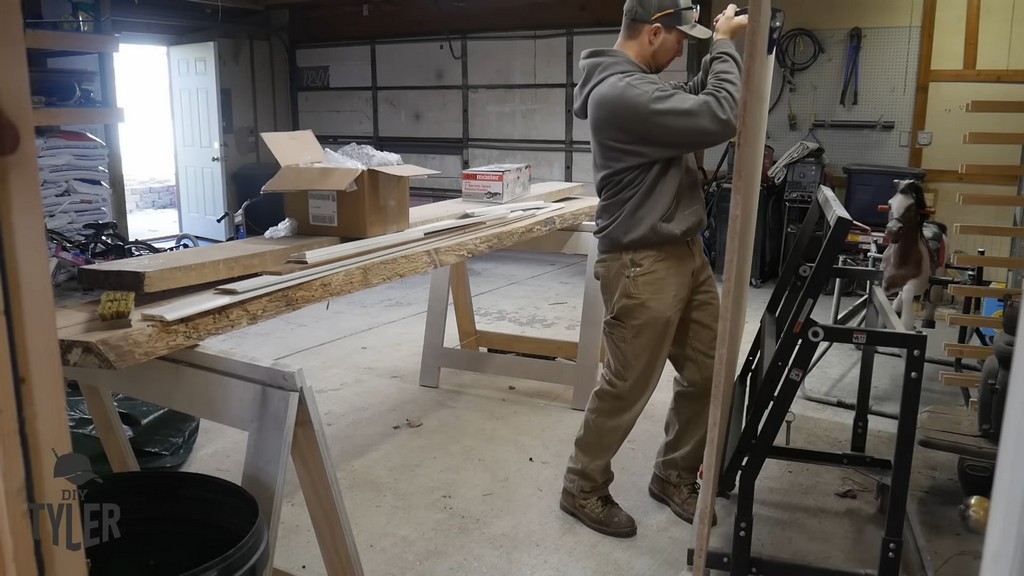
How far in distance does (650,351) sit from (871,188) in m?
4.28

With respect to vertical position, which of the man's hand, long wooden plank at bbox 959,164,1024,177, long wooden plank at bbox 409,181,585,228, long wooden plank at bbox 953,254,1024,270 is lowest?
long wooden plank at bbox 953,254,1024,270

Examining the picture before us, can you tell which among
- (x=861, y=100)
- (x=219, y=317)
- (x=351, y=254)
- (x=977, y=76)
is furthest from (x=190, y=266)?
(x=977, y=76)

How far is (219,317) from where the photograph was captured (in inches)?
70.3

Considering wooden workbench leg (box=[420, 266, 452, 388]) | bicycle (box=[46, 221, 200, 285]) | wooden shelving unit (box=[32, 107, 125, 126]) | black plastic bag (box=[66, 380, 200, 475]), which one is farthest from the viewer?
bicycle (box=[46, 221, 200, 285])

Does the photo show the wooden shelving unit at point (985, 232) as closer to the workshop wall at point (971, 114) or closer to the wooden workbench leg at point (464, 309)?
the wooden workbench leg at point (464, 309)

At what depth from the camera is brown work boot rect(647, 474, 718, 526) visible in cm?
250

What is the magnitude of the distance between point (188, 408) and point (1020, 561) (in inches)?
65.2

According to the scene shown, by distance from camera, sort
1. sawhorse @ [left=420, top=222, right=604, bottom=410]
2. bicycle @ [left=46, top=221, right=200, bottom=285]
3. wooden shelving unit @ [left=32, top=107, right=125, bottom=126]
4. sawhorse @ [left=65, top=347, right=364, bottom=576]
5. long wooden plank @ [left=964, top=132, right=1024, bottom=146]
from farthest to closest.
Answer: bicycle @ [left=46, top=221, right=200, bottom=285] → sawhorse @ [left=420, top=222, right=604, bottom=410] → wooden shelving unit @ [left=32, top=107, right=125, bottom=126] → long wooden plank @ [left=964, top=132, right=1024, bottom=146] → sawhorse @ [left=65, top=347, right=364, bottom=576]

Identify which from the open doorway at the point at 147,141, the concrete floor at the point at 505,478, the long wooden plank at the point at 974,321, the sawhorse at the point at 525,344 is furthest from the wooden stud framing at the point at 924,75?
the open doorway at the point at 147,141

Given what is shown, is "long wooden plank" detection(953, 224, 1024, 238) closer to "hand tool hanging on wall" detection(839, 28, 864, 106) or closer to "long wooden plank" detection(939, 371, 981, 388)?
"long wooden plank" detection(939, 371, 981, 388)

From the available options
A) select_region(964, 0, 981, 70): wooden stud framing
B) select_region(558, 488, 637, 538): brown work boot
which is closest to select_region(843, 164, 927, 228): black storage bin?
select_region(964, 0, 981, 70): wooden stud framing

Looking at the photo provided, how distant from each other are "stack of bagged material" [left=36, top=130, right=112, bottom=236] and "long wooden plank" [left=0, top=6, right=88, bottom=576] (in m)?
5.68

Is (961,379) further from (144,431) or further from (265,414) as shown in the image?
(144,431)

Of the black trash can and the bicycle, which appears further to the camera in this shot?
the bicycle
